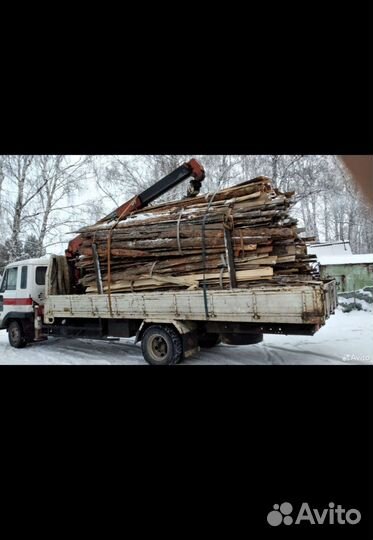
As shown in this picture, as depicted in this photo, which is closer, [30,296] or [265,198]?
[265,198]

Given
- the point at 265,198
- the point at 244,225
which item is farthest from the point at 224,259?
the point at 265,198

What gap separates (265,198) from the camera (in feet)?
18.7

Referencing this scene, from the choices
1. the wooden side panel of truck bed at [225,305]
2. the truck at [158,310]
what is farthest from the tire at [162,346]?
the wooden side panel of truck bed at [225,305]

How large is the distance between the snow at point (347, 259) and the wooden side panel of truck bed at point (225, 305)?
20.2 ft

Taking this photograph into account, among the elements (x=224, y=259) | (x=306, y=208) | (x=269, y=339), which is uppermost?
(x=306, y=208)

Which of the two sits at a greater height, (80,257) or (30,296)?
(80,257)

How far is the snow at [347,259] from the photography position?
37.1ft

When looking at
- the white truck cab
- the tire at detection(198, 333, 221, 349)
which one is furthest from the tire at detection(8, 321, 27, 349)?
the tire at detection(198, 333, 221, 349)

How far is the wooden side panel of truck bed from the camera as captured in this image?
15.8ft

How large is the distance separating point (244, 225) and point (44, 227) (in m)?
10.9

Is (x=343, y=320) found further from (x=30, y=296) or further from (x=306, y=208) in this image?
(x=30, y=296)

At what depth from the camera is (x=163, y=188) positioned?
743 centimetres

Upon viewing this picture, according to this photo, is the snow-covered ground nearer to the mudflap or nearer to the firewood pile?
the mudflap

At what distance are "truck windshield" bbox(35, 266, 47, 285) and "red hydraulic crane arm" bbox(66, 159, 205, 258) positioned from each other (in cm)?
104
